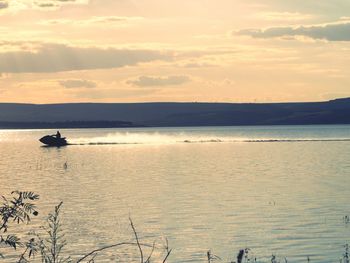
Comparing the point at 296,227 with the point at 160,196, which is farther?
A: the point at 160,196

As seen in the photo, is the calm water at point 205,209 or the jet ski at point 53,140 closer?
the calm water at point 205,209

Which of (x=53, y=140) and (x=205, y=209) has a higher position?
(x=53, y=140)

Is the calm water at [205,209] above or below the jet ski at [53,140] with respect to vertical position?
below

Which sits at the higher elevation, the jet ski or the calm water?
the jet ski

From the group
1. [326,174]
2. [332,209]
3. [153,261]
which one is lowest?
[153,261]

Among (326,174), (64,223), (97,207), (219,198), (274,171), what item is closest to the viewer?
(64,223)

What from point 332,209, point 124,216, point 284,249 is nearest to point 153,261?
point 284,249

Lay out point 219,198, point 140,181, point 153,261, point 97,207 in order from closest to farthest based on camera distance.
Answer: point 153,261 → point 97,207 → point 219,198 → point 140,181

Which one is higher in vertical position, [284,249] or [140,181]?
[140,181]

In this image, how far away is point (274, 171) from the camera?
83438 mm

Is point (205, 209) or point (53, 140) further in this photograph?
point (53, 140)

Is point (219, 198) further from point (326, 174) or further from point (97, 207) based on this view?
point (326, 174)

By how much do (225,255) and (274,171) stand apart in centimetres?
5444

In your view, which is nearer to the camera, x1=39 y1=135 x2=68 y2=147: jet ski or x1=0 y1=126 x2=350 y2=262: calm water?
x1=0 y1=126 x2=350 y2=262: calm water
